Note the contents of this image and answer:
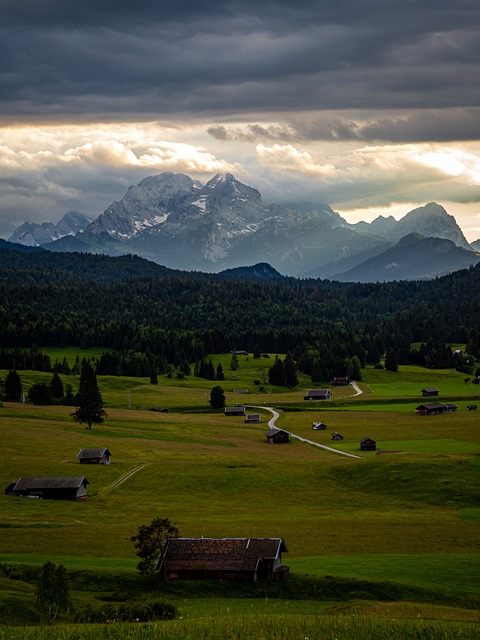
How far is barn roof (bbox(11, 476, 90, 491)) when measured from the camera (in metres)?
107

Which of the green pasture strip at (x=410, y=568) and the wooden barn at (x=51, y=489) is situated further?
the wooden barn at (x=51, y=489)

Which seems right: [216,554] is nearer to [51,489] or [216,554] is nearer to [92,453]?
[51,489]

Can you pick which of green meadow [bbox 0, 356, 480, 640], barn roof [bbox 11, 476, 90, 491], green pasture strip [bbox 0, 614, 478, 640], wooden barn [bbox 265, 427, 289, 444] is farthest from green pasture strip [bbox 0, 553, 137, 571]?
wooden barn [bbox 265, 427, 289, 444]

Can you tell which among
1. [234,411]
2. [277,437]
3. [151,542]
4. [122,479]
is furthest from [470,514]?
[234,411]

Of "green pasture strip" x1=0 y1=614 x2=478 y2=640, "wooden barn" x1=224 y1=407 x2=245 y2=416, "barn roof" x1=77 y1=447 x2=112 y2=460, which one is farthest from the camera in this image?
"wooden barn" x1=224 y1=407 x2=245 y2=416

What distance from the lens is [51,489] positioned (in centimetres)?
10769

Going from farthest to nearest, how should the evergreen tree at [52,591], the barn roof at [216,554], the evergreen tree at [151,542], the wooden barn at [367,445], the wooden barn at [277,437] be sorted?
1. the wooden barn at [277,437]
2. the wooden barn at [367,445]
3. the barn roof at [216,554]
4. the evergreen tree at [151,542]
5. the evergreen tree at [52,591]

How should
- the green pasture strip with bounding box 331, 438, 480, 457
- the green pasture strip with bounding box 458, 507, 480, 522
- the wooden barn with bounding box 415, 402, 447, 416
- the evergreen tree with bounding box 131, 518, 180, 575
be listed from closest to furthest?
the evergreen tree with bounding box 131, 518, 180, 575 → the green pasture strip with bounding box 458, 507, 480, 522 → the green pasture strip with bounding box 331, 438, 480, 457 → the wooden barn with bounding box 415, 402, 447, 416

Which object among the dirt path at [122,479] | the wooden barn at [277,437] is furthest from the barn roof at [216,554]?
the wooden barn at [277,437]

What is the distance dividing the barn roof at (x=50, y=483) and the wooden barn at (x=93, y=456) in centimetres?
1728

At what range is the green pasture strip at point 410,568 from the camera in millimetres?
66438

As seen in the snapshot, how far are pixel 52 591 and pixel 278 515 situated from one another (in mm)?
44371

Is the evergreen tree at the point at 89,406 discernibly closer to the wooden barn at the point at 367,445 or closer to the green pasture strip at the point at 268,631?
the wooden barn at the point at 367,445

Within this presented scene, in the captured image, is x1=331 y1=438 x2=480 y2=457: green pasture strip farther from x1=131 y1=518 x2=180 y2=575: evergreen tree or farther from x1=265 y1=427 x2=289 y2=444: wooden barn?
x1=131 y1=518 x2=180 y2=575: evergreen tree
